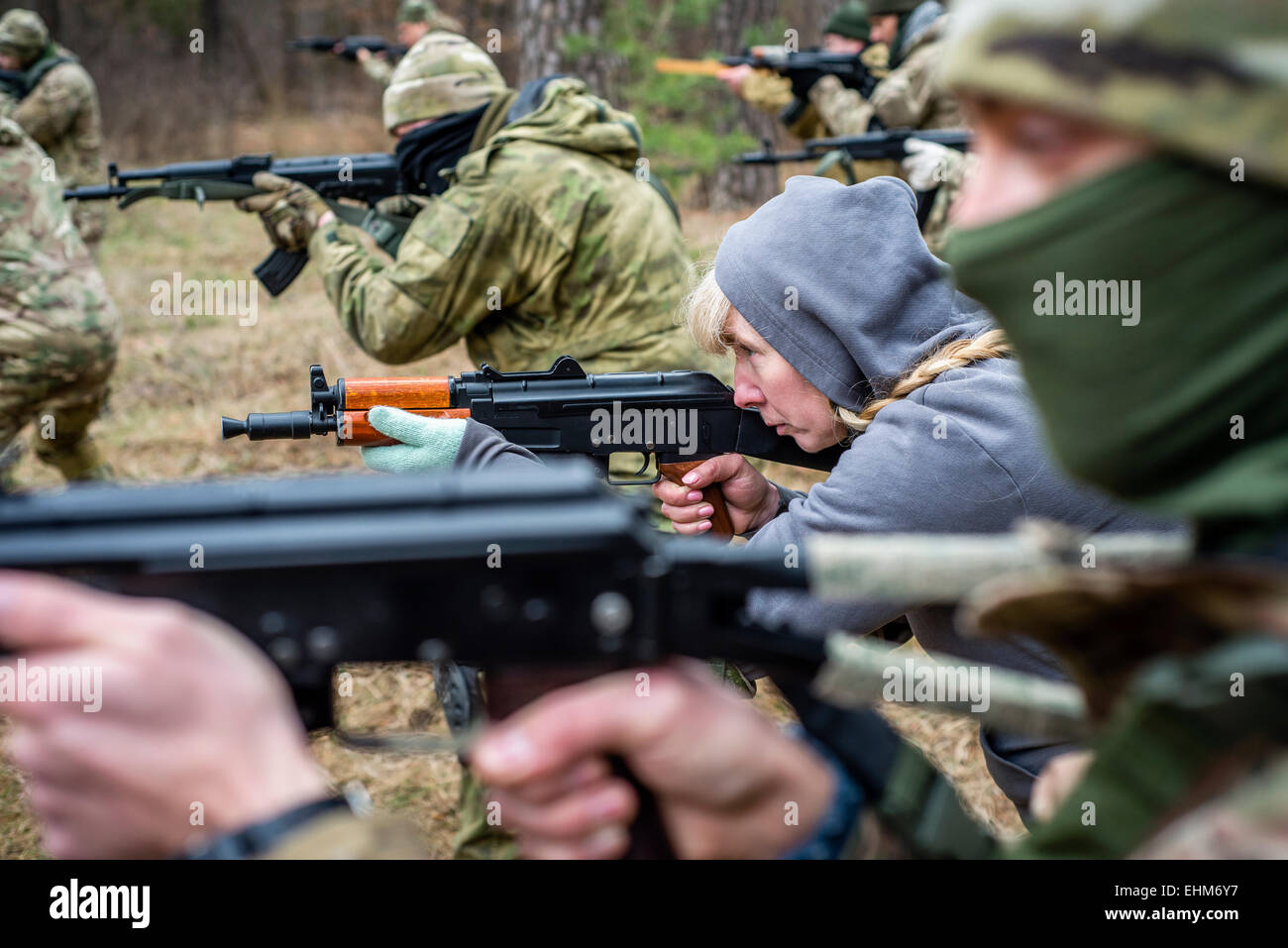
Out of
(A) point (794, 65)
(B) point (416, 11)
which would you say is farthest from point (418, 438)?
(B) point (416, 11)

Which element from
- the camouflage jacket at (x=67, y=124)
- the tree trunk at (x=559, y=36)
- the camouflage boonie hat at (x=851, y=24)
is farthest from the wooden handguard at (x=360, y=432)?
the camouflage jacket at (x=67, y=124)

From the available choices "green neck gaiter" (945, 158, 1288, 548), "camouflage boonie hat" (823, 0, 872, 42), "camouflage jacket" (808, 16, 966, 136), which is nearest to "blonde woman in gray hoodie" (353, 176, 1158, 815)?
"green neck gaiter" (945, 158, 1288, 548)

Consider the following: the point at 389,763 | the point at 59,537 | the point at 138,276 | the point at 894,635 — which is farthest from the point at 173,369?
the point at 59,537

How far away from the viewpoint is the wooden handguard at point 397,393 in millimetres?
2807

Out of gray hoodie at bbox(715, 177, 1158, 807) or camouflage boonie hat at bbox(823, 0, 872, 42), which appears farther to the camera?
camouflage boonie hat at bbox(823, 0, 872, 42)

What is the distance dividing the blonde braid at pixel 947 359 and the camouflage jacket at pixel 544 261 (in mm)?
2065

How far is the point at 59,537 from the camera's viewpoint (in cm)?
104

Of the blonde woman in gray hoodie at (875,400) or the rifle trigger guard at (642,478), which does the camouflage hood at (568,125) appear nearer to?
the rifle trigger guard at (642,478)

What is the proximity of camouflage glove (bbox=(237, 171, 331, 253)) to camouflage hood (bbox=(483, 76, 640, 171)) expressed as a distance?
3.39ft

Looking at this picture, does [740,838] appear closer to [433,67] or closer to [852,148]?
[433,67]

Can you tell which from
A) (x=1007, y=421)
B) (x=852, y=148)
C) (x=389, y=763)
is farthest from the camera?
(x=852, y=148)

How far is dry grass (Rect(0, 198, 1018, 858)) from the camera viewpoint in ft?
13.0

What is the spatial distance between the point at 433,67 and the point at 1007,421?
345 centimetres

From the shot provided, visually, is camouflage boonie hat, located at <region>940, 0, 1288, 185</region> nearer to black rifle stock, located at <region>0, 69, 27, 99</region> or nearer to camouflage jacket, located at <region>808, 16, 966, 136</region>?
camouflage jacket, located at <region>808, 16, 966, 136</region>
